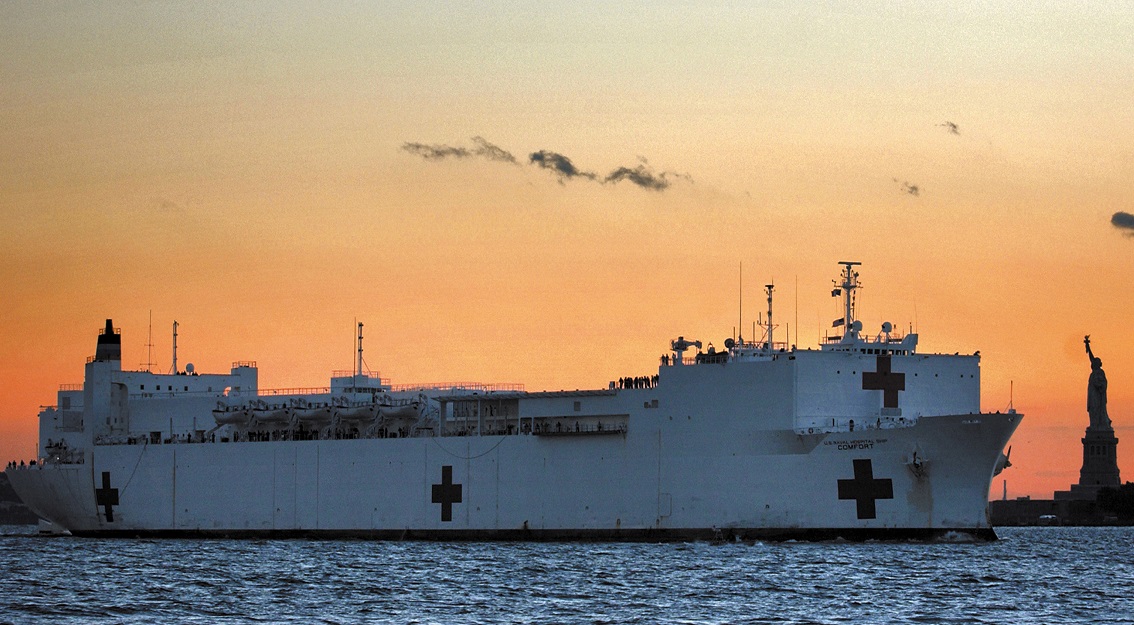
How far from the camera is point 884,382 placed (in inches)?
1549

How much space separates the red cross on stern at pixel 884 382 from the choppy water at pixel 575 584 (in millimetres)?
3254

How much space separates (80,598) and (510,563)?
8.88 metres

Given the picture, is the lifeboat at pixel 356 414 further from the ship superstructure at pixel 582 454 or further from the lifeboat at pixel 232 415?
the lifeboat at pixel 232 415

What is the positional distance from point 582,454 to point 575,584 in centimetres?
1098

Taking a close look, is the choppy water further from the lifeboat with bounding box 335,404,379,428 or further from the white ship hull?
the lifeboat with bounding box 335,404,379,428

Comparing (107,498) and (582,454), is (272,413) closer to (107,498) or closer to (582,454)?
(107,498)

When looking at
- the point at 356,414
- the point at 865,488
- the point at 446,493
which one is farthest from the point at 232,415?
the point at 865,488

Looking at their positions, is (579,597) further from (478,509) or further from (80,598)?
(478,509)

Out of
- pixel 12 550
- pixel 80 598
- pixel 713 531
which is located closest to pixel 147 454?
pixel 12 550

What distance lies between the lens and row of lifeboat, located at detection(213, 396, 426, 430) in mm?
46375

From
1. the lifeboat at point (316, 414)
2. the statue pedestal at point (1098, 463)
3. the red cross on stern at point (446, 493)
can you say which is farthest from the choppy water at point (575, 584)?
the statue pedestal at point (1098, 463)

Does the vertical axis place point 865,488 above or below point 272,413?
below

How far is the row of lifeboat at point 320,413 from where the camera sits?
4638 cm

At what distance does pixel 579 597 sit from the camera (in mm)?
28484
